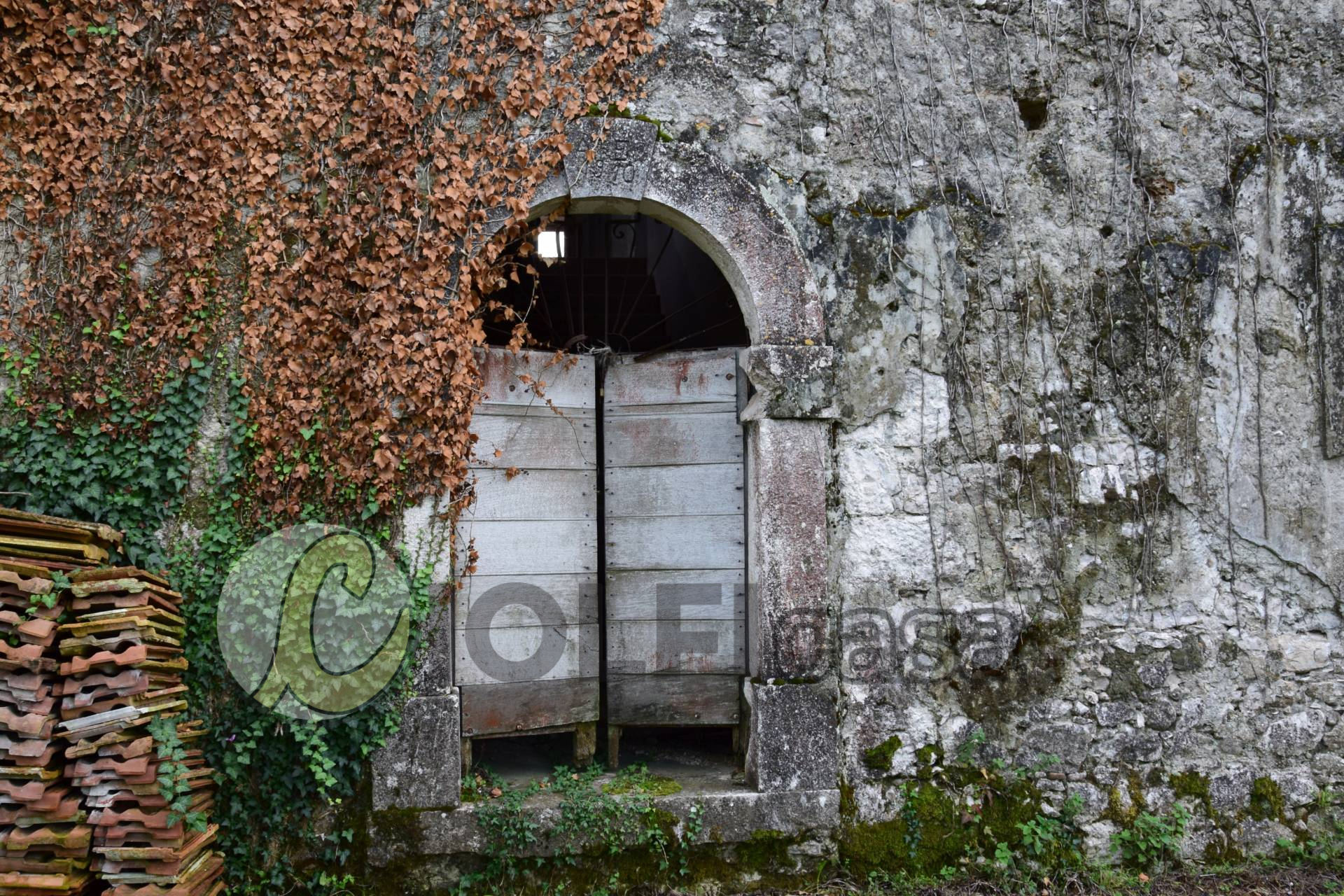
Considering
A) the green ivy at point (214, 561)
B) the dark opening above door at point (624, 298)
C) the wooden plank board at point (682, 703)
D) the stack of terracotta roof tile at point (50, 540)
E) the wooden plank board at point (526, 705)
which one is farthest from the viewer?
the dark opening above door at point (624, 298)

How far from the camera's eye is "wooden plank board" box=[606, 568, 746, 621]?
Result: 405cm

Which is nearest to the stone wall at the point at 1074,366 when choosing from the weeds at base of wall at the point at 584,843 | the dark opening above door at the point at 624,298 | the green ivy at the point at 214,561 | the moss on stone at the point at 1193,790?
the moss on stone at the point at 1193,790

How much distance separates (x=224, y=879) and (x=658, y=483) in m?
2.33

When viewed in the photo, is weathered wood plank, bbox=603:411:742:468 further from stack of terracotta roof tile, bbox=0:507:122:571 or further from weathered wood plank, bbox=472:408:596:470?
stack of terracotta roof tile, bbox=0:507:122:571

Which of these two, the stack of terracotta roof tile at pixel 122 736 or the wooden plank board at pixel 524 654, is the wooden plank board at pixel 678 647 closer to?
the wooden plank board at pixel 524 654

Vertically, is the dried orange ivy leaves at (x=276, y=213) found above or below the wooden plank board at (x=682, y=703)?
above

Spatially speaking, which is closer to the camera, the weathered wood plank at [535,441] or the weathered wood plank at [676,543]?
the weathered wood plank at [535,441]

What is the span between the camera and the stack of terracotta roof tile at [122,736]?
2914 mm

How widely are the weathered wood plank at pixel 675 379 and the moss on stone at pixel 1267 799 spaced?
9.18ft

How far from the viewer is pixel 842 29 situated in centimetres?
377

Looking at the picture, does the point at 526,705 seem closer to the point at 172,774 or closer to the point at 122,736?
the point at 172,774

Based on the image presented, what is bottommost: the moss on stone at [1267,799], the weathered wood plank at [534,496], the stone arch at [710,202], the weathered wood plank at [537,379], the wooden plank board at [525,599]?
the moss on stone at [1267,799]

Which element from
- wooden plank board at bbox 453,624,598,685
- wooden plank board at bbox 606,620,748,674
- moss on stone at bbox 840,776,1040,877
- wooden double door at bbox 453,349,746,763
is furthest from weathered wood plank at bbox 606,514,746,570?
moss on stone at bbox 840,776,1040,877

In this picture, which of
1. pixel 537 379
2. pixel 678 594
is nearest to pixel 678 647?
pixel 678 594
